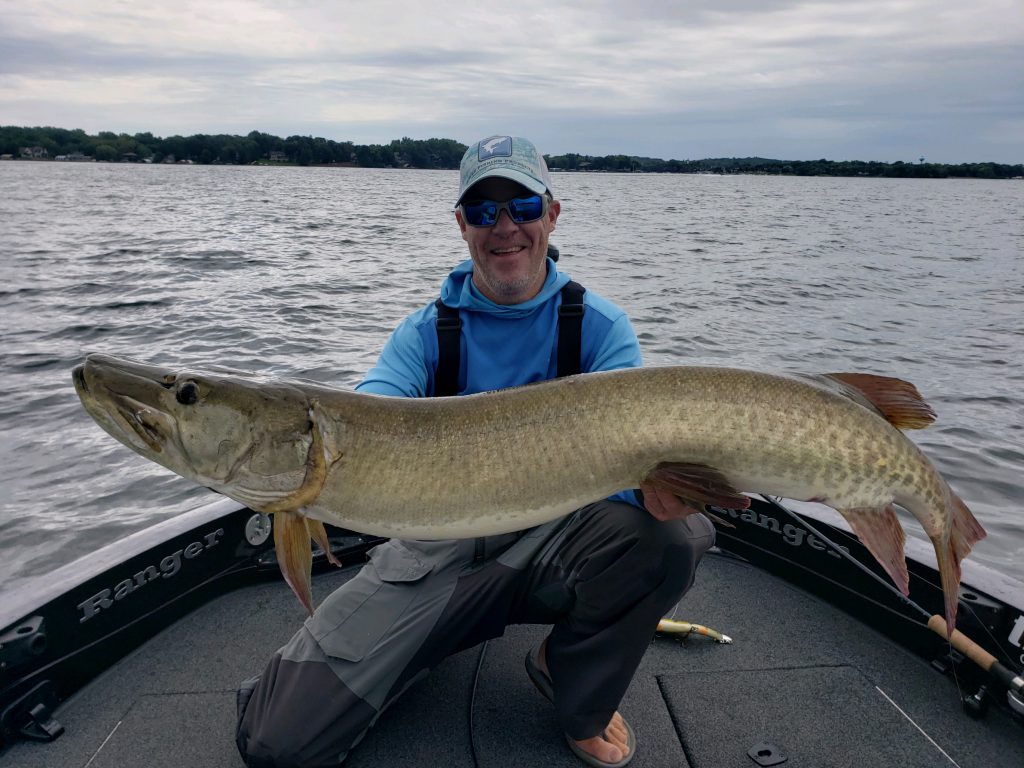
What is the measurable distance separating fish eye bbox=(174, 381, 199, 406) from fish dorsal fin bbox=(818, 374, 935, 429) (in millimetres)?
2015

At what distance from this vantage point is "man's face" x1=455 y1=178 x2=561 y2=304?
3.09 m

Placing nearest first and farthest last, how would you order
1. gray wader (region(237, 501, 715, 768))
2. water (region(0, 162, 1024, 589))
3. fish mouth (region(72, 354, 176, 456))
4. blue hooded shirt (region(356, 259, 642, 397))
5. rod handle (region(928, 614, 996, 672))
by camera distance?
fish mouth (region(72, 354, 176, 456)) < gray wader (region(237, 501, 715, 768)) < rod handle (region(928, 614, 996, 672)) < blue hooded shirt (region(356, 259, 642, 397)) < water (region(0, 162, 1024, 589))

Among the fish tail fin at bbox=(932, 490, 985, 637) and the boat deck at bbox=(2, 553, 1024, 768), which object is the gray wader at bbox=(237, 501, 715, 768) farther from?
Answer: the fish tail fin at bbox=(932, 490, 985, 637)

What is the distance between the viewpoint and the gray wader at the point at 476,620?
8.05ft

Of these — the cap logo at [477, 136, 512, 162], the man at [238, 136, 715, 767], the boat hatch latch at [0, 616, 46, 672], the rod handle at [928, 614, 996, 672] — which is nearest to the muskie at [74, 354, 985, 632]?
the man at [238, 136, 715, 767]

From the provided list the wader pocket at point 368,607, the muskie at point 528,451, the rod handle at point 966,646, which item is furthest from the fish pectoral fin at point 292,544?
the rod handle at point 966,646

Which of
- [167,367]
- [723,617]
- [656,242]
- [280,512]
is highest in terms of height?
[167,367]

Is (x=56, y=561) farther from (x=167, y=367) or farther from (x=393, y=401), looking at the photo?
(x=393, y=401)

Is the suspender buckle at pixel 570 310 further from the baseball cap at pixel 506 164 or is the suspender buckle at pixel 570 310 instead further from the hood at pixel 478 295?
the baseball cap at pixel 506 164

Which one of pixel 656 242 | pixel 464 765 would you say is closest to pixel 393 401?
pixel 464 765

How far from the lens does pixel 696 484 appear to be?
227cm

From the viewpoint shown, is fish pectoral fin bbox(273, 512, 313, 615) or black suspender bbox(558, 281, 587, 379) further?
black suspender bbox(558, 281, 587, 379)

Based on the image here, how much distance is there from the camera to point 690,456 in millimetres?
2314

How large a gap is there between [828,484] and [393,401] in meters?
1.43
